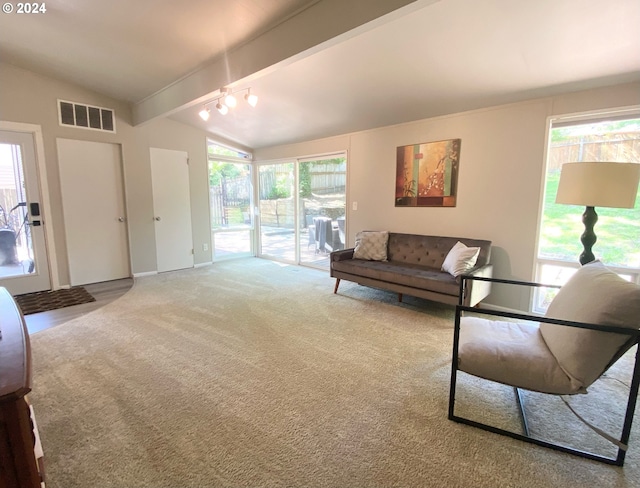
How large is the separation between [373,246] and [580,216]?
2214 mm

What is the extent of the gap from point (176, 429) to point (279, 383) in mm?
668

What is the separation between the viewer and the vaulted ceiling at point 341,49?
208 cm

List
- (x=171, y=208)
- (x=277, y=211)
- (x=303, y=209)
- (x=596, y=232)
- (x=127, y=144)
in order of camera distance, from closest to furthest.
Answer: (x=596, y=232) < (x=127, y=144) < (x=171, y=208) < (x=303, y=209) < (x=277, y=211)

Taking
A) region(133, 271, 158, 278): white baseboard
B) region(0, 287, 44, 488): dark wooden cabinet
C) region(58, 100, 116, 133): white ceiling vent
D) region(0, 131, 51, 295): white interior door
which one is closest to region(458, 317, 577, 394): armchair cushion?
region(0, 287, 44, 488): dark wooden cabinet

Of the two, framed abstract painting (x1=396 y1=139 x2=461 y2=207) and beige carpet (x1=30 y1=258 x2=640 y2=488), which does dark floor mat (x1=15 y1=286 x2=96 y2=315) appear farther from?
framed abstract painting (x1=396 y1=139 x2=461 y2=207)

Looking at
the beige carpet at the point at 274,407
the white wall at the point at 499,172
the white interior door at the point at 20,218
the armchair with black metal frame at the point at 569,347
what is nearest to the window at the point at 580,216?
the white wall at the point at 499,172

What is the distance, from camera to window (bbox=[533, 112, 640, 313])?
2809 mm

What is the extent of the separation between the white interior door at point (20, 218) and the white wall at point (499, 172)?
4724mm

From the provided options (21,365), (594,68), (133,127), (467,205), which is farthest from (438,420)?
(133,127)

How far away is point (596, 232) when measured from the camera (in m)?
3.03

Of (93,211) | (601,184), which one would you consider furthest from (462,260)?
(93,211)

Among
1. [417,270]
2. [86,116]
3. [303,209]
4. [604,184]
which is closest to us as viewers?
[604,184]

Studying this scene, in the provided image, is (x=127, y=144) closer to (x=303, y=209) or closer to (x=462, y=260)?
(x=303, y=209)

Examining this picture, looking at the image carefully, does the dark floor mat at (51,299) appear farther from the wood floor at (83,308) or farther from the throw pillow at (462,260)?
the throw pillow at (462,260)
